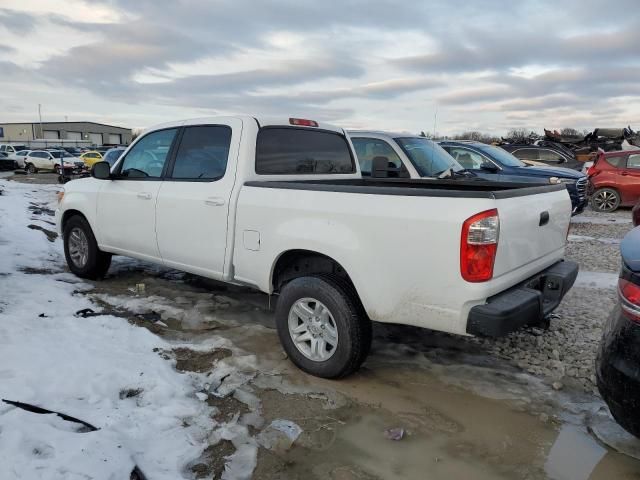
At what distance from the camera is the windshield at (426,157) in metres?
8.02

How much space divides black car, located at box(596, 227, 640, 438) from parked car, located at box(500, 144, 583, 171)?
14.5 meters

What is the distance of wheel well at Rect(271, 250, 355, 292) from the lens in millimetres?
3683

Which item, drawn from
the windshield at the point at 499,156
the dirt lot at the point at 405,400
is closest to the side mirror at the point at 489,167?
the windshield at the point at 499,156

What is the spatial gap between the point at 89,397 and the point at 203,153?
231cm

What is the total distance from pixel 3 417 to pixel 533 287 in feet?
11.1

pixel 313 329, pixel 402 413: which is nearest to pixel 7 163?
pixel 313 329

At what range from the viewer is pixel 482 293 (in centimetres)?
291

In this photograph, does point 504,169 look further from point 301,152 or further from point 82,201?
point 82,201

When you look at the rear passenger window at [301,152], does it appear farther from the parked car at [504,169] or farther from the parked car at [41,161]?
the parked car at [41,161]

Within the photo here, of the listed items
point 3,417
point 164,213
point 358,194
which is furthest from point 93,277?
point 358,194

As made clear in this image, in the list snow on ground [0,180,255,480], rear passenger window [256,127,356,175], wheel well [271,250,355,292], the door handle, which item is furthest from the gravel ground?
the door handle

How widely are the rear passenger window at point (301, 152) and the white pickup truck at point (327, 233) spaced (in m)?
0.01

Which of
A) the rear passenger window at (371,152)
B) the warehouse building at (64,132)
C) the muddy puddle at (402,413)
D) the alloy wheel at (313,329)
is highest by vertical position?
the warehouse building at (64,132)

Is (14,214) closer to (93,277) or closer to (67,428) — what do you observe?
(93,277)
